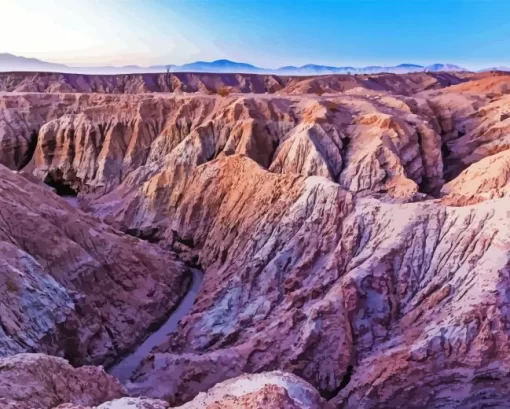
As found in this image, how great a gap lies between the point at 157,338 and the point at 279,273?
5.80 m

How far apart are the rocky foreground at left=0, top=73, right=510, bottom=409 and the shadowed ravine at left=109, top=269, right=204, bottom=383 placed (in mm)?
386

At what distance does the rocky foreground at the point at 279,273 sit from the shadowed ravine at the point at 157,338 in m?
0.39

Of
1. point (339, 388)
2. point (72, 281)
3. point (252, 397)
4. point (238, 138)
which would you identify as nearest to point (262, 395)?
point (252, 397)

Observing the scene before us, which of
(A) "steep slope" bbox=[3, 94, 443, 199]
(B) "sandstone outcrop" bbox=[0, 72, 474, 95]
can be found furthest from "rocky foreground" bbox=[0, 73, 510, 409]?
(B) "sandstone outcrop" bbox=[0, 72, 474, 95]

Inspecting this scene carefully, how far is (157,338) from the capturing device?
25.9 m

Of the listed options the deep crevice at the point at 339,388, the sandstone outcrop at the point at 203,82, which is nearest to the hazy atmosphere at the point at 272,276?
the deep crevice at the point at 339,388

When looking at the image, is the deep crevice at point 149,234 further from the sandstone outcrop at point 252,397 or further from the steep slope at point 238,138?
the sandstone outcrop at point 252,397

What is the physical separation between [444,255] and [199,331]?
992 cm

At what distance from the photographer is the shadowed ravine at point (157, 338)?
23375mm

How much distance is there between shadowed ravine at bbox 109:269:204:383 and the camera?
23.4 meters

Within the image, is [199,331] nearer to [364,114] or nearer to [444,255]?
[444,255]

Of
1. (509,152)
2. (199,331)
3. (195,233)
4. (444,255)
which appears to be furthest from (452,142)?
(199,331)

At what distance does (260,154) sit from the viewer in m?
→ 42.0

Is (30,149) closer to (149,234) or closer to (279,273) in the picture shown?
(149,234)
